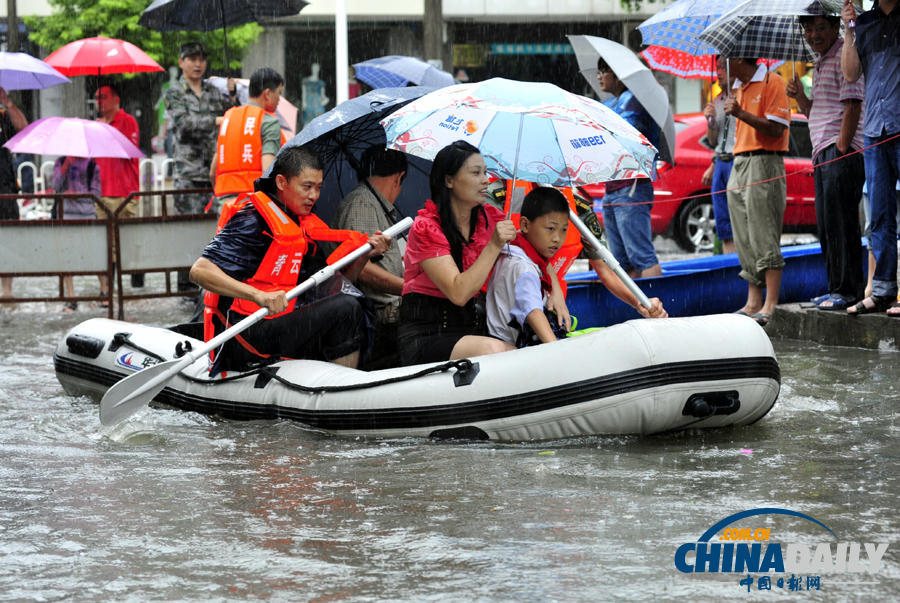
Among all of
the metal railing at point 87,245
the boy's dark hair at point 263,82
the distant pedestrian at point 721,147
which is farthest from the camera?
the metal railing at point 87,245

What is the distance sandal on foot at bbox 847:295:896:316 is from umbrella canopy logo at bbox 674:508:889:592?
425 centimetres

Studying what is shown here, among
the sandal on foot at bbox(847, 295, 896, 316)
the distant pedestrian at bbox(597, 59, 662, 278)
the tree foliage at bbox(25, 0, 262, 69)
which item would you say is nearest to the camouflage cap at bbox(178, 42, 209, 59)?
the distant pedestrian at bbox(597, 59, 662, 278)

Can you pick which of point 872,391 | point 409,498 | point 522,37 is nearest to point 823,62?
point 872,391

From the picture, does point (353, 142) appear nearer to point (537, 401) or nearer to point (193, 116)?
point (537, 401)

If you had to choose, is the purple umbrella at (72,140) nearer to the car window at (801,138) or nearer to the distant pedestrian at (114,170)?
Result: the distant pedestrian at (114,170)

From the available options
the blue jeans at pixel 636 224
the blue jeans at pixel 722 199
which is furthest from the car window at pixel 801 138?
the blue jeans at pixel 636 224

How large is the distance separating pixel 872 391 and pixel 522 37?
2120cm

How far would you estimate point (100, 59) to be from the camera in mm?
11789

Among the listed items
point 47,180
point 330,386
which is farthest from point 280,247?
point 47,180

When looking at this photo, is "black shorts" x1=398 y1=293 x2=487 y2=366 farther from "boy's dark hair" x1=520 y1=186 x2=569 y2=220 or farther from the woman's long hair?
"boy's dark hair" x1=520 y1=186 x2=569 y2=220

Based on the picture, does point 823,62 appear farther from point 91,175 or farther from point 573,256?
point 91,175

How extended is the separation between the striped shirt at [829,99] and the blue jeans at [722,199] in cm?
135

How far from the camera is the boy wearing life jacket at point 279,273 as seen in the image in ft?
18.4

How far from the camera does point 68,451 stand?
5152mm
